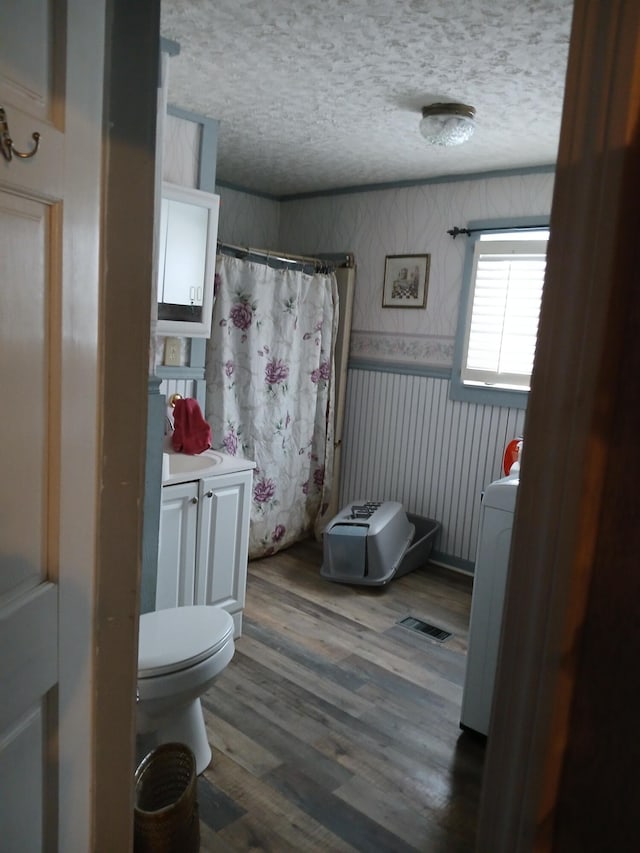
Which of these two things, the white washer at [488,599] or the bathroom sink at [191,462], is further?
the bathroom sink at [191,462]

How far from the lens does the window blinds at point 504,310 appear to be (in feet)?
Answer: 11.1

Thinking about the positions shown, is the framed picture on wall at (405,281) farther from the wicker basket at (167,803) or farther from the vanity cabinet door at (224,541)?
the wicker basket at (167,803)

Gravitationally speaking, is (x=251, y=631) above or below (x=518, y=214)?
below

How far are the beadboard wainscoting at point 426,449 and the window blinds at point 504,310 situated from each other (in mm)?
206

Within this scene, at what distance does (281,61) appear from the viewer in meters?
2.21

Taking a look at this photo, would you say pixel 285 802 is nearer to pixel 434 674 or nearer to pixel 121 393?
pixel 434 674

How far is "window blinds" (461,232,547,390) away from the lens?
134 inches

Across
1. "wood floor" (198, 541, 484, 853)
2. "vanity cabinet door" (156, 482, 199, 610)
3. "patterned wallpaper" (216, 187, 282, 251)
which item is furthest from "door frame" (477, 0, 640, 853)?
"patterned wallpaper" (216, 187, 282, 251)

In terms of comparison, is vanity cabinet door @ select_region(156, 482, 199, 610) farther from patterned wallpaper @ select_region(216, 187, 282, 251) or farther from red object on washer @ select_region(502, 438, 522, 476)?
patterned wallpaper @ select_region(216, 187, 282, 251)

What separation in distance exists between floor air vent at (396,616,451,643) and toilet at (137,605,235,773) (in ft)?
4.24

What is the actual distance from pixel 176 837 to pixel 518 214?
3.21m

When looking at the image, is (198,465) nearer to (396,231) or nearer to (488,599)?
(488,599)

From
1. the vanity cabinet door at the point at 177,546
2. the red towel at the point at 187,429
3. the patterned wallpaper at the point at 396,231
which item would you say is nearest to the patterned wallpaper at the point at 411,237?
the patterned wallpaper at the point at 396,231

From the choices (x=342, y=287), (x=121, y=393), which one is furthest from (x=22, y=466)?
(x=342, y=287)
